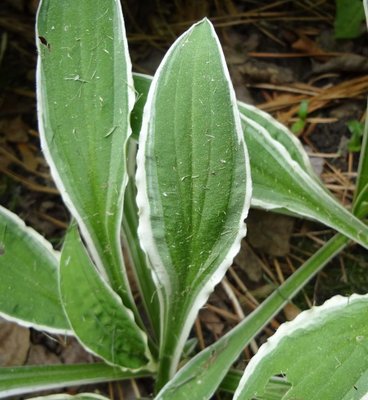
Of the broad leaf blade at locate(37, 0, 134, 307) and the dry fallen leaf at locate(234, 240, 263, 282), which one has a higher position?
the broad leaf blade at locate(37, 0, 134, 307)

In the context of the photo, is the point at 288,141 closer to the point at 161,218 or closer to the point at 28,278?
the point at 161,218

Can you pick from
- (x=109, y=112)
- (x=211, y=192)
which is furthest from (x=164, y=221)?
(x=109, y=112)

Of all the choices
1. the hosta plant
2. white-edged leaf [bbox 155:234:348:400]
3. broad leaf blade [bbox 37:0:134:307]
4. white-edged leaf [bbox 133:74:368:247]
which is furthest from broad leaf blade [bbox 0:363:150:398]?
white-edged leaf [bbox 133:74:368:247]

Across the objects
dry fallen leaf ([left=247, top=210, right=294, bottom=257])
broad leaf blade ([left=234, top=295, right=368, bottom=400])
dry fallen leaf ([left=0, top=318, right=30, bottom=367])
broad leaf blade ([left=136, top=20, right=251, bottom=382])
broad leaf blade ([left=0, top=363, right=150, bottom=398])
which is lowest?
dry fallen leaf ([left=0, top=318, right=30, bottom=367])

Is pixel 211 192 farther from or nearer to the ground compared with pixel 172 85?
nearer to the ground

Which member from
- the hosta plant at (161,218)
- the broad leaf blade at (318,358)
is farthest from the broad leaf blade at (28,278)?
the broad leaf blade at (318,358)

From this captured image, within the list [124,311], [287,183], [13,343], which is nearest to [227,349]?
[124,311]

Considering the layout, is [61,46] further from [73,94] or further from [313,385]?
[313,385]

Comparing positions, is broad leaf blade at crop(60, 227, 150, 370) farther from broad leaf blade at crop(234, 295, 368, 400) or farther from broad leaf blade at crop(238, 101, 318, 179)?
broad leaf blade at crop(238, 101, 318, 179)
